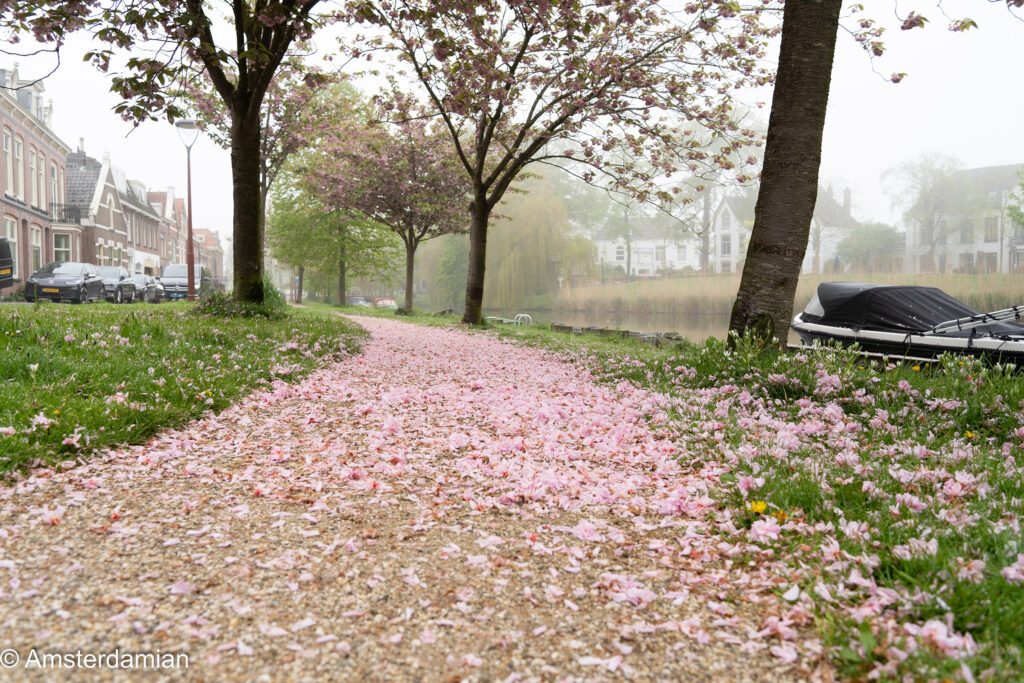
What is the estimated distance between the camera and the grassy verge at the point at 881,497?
6.77 ft

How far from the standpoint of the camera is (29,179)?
3375 cm

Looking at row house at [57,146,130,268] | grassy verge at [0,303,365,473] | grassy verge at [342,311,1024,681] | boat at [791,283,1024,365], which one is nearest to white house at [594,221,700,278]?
row house at [57,146,130,268]

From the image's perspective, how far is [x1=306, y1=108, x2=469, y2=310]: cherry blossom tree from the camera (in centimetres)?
2414

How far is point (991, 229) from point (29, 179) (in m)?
65.2

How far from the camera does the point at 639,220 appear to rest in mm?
58688

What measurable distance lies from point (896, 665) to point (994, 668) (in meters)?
0.28

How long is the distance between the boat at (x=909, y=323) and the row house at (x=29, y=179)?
113ft

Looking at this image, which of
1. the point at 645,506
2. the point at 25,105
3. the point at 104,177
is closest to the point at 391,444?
the point at 645,506

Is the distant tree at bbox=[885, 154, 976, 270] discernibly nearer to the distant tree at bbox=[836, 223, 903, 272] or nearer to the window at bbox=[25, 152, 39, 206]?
the distant tree at bbox=[836, 223, 903, 272]

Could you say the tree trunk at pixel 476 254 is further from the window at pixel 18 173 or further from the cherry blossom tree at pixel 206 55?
the window at pixel 18 173

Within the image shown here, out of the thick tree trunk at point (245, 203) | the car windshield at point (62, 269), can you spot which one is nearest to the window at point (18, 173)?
the car windshield at point (62, 269)

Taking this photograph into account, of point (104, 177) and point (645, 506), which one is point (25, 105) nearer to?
point (104, 177)

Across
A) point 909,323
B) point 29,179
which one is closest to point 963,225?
point 909,323

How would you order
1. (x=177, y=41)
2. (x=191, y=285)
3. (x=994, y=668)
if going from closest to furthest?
(x=994, y=668) < (x=177, y=41) < (x=191, y=285)
